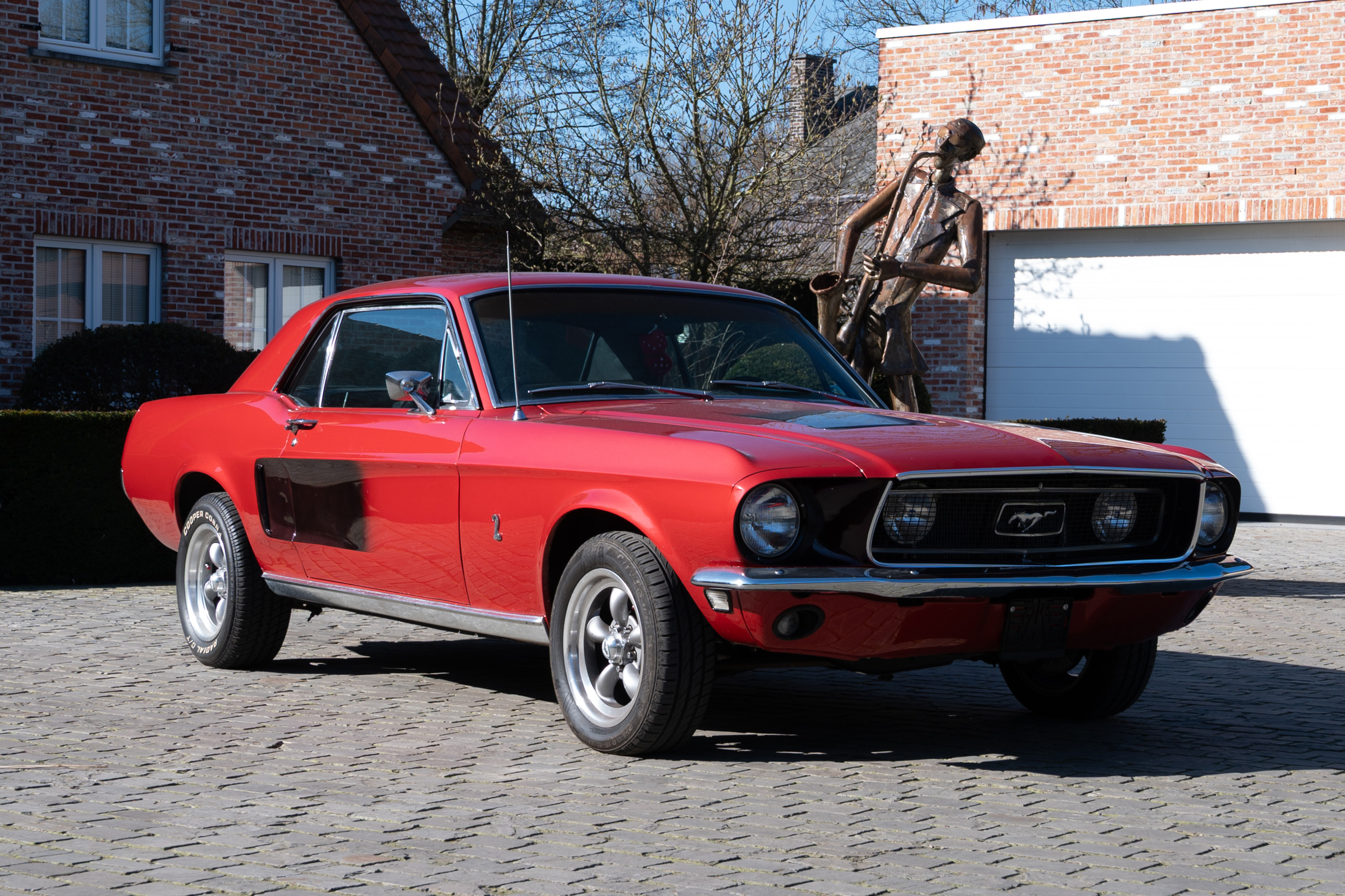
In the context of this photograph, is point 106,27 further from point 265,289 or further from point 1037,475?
point 1037,475

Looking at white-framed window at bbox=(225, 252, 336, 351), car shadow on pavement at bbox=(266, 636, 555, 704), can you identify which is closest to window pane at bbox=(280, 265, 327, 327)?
white-framed window at bbox=(225, 252, 336, 351)

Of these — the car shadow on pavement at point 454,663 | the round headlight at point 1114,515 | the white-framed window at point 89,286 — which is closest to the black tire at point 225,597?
the car shadow on pavement at point 454,663

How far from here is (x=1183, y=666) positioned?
26.2 ft

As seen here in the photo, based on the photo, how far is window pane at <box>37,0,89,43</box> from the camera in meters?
15.2

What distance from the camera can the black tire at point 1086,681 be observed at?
6.30 metres

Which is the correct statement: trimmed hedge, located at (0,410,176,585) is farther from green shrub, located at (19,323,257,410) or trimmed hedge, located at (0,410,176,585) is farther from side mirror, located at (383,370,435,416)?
side mirror, located at (383,370,435,416)

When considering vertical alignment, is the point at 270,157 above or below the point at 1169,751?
above

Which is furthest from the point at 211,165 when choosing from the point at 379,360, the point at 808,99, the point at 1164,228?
the point at 379,360

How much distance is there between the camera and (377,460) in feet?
21.2

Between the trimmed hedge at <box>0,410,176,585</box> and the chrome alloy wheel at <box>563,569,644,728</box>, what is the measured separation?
18.5 ft

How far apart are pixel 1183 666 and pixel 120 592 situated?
21.3ft

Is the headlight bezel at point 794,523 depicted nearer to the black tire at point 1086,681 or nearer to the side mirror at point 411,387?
the black tire at point 1086,681

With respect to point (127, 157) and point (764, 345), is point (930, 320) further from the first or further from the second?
point (764, 345)

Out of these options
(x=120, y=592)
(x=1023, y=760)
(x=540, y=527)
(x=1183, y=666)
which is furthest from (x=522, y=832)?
(x=120, y=592)
